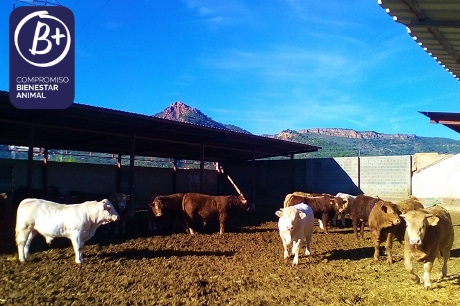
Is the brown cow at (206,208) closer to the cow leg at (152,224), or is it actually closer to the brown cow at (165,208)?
the brown cow at (165,208)

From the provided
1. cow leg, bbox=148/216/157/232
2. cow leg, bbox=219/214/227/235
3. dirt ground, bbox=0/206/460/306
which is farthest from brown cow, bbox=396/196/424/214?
cow leg, bbox=148/216/157/232

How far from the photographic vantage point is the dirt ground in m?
6.48

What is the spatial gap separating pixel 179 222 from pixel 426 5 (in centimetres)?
1318

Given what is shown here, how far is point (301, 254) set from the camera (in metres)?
10.4

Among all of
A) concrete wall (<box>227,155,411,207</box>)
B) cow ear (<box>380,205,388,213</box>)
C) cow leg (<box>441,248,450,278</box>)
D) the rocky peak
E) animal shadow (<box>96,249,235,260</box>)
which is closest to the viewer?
cow leg (<box>441,248,450,278</box>)

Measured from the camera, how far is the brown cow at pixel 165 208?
14039 millimetres

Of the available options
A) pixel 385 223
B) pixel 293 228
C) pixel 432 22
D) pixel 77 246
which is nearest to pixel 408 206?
pixel 385 223

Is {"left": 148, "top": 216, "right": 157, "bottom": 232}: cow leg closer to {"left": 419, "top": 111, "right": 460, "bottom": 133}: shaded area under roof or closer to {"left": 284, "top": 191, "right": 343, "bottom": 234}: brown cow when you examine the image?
{"left": 284, "top": 191, "right": 343, "bottom": 234}: brown cow

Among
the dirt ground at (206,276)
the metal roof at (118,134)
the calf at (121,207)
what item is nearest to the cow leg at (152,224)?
the calf at (121,207)

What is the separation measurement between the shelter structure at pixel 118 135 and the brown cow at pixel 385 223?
8.89m

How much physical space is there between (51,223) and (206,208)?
20.4 ft

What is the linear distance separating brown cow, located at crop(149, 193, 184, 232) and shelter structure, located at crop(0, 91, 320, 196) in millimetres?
3139

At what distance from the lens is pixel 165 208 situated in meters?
14.3

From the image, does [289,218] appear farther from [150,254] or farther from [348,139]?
[348,139]
